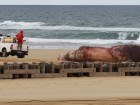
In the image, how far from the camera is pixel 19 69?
49.0 ft

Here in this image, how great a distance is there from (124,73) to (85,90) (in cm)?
336

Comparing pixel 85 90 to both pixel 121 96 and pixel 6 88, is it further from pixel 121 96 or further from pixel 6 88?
pixel 6 88

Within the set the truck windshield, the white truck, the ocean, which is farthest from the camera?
the ocean

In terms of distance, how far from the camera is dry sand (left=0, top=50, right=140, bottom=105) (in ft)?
37.4

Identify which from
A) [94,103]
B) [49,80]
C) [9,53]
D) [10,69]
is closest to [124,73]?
[49,80]

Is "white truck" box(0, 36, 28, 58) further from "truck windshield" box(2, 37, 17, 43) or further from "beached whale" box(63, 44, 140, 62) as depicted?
"beached whale" box(63, 44, 140, 62)

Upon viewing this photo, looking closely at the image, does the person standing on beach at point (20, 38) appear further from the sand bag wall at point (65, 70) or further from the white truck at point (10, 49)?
the sand bag wall at point (65, 70)

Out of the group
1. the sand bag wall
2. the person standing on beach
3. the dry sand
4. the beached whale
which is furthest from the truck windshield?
the dry sand

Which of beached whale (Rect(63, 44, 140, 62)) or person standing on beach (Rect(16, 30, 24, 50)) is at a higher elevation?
person standing on beach (Rect(16, 30, 24, 50))

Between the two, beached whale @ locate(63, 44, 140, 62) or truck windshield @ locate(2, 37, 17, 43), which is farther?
truck windshield @ locate(2, 37, 17, 43)

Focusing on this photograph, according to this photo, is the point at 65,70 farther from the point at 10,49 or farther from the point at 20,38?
the point at 10,49

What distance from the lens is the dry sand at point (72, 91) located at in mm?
11398

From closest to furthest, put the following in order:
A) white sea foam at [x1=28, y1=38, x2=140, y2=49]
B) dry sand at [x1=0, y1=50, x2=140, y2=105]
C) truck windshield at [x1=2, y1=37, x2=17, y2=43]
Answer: dry sand at [x1=0, y1=50, x2=140, y2=105]
truck windshield at [x1=2, y1=37, x2=17, y2=43]
white sea foam at [x1=28, y1=38, x2=140, y2=49]

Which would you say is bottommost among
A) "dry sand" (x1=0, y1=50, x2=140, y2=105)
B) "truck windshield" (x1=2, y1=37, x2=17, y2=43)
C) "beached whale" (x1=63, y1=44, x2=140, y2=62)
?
"dry sand" (x1=0, y1=50, x2=140, y2=105)
